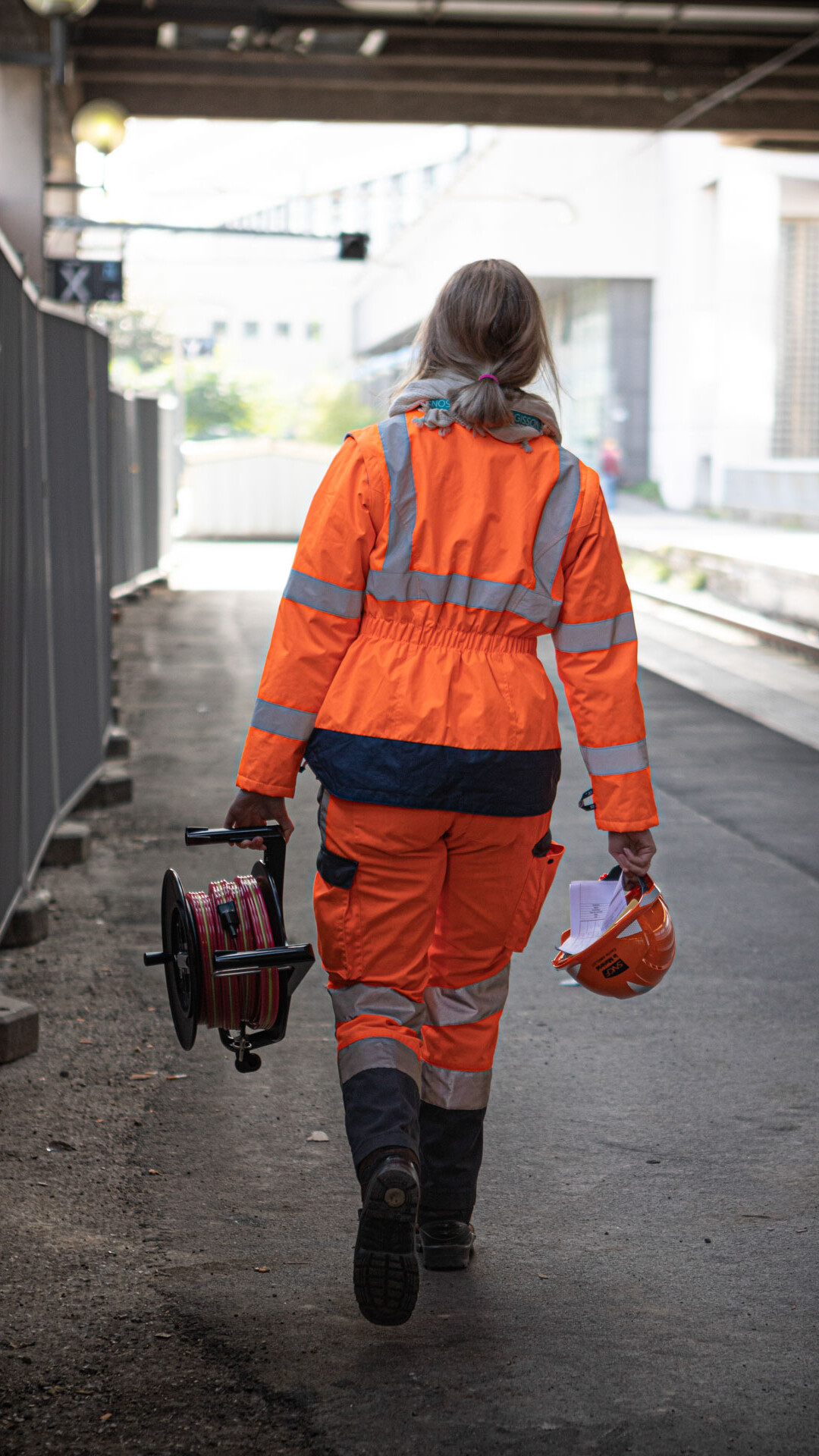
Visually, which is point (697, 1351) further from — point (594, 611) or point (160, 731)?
point (160, 731)

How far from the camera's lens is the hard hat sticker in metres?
3.35

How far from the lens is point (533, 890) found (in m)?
3.30

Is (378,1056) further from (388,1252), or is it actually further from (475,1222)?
(475,1222)

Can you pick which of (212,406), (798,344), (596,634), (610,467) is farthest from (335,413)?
(596,634)

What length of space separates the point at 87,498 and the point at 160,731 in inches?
123

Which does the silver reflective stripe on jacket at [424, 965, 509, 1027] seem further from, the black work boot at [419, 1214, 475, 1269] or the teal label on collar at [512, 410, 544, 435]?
the teal label on collar at [512, 410, 544, 435]

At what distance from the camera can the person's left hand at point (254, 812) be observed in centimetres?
324

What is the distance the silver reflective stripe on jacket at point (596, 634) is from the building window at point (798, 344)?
120 feet

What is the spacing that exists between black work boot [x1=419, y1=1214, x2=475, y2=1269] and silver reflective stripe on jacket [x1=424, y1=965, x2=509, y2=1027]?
412 mm

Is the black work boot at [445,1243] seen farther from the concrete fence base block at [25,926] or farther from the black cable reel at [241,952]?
the concrete fence base block at [25,926]

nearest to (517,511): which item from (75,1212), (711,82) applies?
(75,1212)

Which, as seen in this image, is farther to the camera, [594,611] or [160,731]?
[160,731]

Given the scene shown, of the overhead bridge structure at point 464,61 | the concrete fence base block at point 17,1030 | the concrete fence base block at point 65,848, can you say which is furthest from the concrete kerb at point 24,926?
the overhead bridge structure at point 464,61

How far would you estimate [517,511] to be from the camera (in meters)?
3.14
